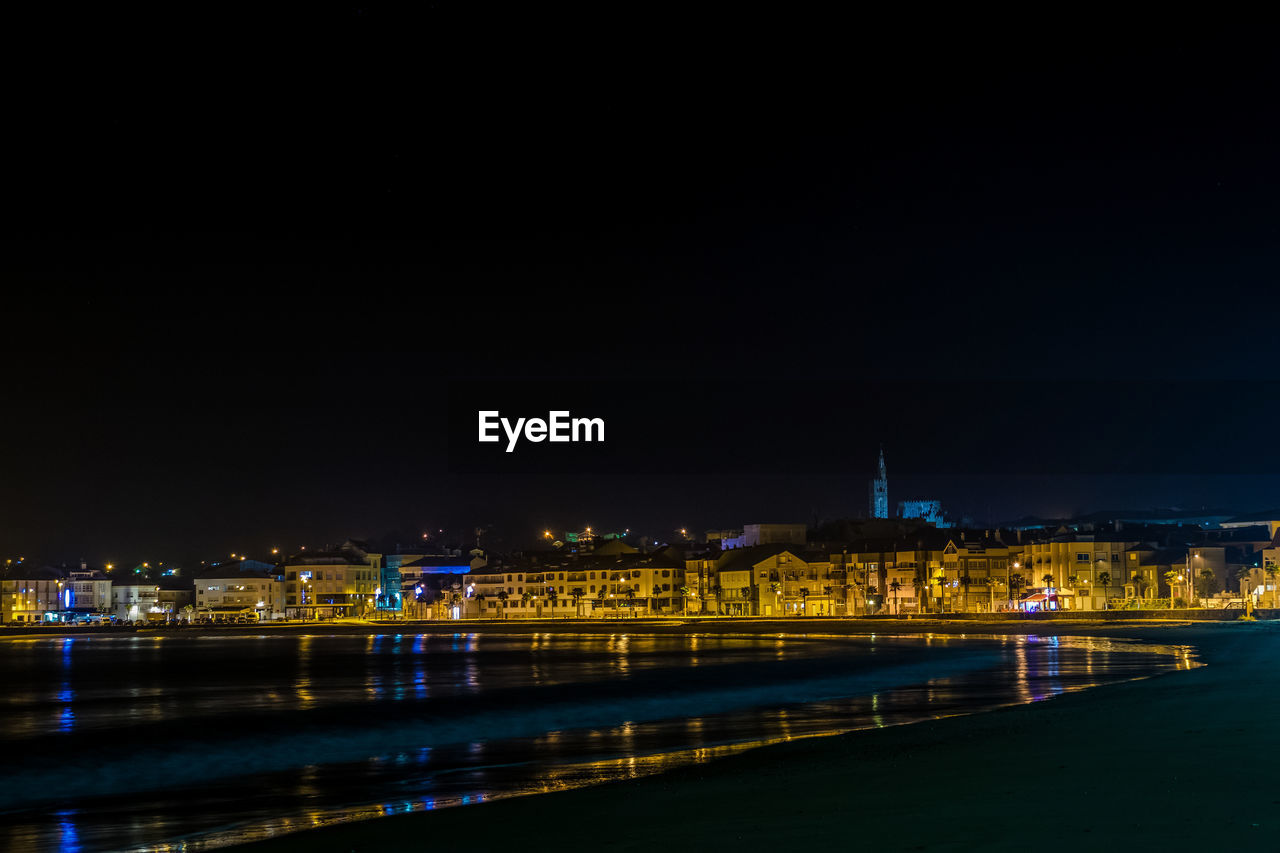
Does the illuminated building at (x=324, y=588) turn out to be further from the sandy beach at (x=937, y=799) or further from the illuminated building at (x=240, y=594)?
the sandy beach at (x=937, y=799)

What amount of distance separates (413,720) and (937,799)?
2256cm

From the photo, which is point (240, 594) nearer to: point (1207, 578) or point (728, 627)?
point (728, 627)

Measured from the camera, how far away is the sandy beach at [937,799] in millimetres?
10797

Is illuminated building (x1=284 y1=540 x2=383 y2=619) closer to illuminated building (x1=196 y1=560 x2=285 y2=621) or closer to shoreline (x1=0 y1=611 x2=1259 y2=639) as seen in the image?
illuminated building (x1=196 y1=560 x2=285 y2=621)

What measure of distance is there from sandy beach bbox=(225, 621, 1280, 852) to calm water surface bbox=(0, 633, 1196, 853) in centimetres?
224

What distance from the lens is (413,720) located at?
33.1m

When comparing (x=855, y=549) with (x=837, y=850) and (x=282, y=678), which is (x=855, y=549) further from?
(x=837, y=850)

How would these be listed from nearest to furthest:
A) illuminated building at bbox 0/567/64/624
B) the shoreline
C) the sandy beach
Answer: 1. the sandy beach
2. the shoreline
3. illuminated building at bbox 0/567/64/624

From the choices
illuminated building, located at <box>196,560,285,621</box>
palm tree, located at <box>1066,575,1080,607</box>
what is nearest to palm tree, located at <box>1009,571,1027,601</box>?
palm tree, located at <box>1066,575,1080,607</box>

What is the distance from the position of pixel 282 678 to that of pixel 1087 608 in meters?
89.7

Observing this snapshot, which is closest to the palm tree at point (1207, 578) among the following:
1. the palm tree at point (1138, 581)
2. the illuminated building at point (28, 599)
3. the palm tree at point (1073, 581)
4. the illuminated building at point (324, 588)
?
the palm tree at point (1138, 581)

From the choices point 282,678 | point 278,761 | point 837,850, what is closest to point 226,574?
point 282,678

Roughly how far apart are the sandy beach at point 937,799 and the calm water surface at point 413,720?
7.35ft

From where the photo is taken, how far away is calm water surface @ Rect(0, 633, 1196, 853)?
18.0 meters
